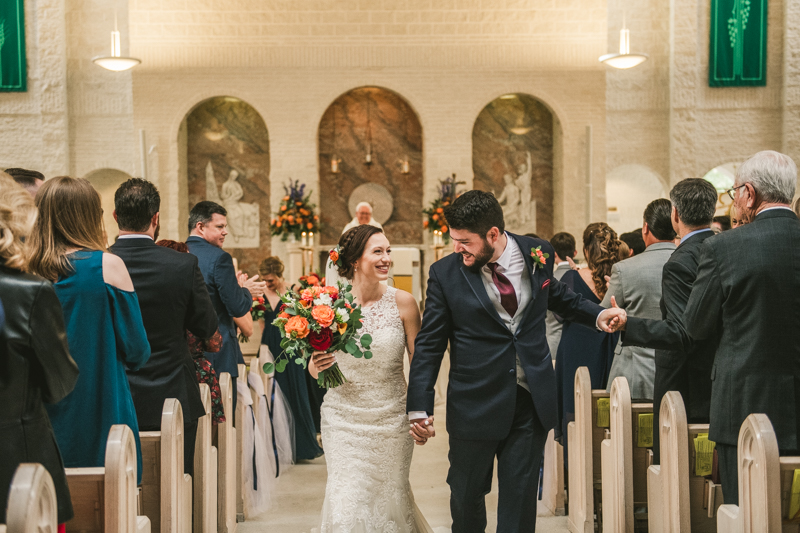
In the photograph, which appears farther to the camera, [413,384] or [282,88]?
[282,88]

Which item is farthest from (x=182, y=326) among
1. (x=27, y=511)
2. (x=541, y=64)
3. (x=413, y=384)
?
(x=541, y=64)

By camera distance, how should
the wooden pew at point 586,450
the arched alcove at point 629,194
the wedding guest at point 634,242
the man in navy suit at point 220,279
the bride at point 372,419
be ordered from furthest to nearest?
the arched alcove at point 629,194 → the wedding guest at point 634,242 → the man in navy suit at point 220,279 → the wooden pew at point 586,450 → the bride at point 372,419

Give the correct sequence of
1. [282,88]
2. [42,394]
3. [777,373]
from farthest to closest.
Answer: [282,88] < [777,373] < [42,394]

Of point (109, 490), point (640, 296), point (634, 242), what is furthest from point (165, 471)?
point (634, 242)

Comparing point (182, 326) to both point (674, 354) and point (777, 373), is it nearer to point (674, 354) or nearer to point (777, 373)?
point (674, 354)

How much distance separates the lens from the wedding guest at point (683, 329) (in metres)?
3.07

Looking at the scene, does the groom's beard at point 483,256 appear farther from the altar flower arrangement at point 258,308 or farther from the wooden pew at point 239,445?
the altar flower arrangement at point 258,308

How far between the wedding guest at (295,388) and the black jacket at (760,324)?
4112 millimetres

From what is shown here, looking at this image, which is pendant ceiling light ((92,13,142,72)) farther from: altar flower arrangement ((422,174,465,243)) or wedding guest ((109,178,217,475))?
wedding guest ((109,178,217,475))

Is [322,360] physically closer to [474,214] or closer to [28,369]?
[474,214]

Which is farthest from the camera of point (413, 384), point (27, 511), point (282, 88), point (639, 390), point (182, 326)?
point (282, 88)

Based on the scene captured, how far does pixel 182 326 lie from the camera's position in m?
3.33

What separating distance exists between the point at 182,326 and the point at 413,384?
44.3 inches

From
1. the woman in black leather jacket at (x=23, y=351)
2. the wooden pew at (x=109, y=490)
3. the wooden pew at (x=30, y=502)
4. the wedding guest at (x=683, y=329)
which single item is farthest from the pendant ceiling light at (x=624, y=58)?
the wooden pew at (x=30, y=502)
